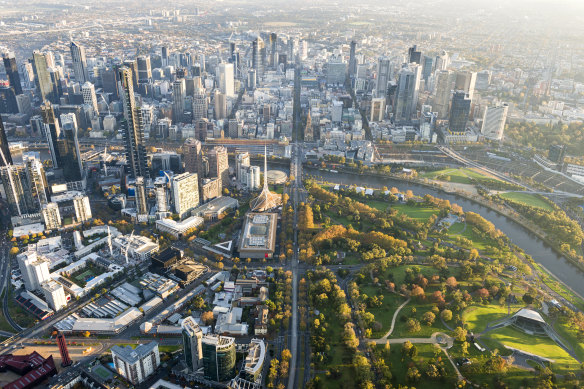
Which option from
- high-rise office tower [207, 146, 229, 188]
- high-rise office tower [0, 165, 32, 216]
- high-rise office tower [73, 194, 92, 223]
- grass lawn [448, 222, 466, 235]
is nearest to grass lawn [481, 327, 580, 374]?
grass lawn [448, 222, 466, 235]

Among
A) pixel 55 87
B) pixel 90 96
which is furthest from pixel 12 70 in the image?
pixel 90 96

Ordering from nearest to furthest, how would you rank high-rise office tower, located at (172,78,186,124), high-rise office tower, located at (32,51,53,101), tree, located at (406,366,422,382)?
tree, located at (406,366,422,382)
high-rise office tower, located at (172,78,186,124)
high-rise office tower, located at (32,51,53,101)

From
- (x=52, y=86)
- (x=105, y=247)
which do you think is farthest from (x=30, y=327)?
(x=52, y=86)

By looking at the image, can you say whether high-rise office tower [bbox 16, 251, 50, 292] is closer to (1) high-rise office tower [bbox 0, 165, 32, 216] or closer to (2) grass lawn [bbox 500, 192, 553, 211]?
(1) high-rise office tower [bbox 0, 165, 32, 216]

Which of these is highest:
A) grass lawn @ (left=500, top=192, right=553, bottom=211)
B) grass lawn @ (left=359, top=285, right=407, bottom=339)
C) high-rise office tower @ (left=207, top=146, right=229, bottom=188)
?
high-rise office tower @ (left=207, top=146, right=229, bottom=188)

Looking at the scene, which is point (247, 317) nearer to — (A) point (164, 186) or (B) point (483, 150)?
(A) point (164, 186)

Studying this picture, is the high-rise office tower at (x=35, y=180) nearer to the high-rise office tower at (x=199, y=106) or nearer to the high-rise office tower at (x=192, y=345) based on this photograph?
the high-rise office tower at (x=192, y=345)

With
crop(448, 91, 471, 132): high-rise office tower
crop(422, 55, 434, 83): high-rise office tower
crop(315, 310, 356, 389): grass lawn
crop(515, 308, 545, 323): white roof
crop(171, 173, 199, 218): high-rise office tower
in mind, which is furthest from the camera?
crop(422, 55, 434, 83): high-rise office tower
